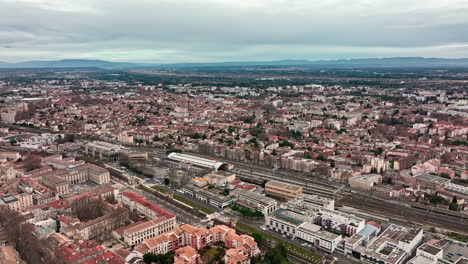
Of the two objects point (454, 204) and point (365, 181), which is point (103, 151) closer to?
point (365, 181)

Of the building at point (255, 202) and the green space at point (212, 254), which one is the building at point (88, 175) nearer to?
the building at point (255, 202)

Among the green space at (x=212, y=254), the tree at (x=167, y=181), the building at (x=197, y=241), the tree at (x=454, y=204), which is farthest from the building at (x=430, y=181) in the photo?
the tree at (x=167, y=181)

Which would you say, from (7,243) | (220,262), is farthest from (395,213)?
(7,243)

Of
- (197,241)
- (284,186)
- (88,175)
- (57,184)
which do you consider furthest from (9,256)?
(284,186)

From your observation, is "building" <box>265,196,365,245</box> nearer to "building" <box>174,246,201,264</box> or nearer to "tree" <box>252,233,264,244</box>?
"tree" <box>252,233,264,244</box>

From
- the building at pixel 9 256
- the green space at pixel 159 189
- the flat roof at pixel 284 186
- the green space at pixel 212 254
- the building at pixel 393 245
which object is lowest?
the green space at pixel 159 189

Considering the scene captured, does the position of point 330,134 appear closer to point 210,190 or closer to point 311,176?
point 311,176
